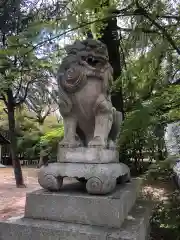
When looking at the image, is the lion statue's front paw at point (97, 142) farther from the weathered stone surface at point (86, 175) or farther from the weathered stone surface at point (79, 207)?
the weathered stone surface at point (79, 207)

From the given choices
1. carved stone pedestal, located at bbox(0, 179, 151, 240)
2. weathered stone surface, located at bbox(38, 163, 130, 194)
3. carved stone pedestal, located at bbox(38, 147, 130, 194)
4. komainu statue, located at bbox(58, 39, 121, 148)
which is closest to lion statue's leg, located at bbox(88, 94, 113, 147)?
komainu statue, located at bbox(58, 39, 121, 148)

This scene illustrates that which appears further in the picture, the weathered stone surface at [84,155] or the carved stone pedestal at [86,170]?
the weathered stone surface at [84,155]

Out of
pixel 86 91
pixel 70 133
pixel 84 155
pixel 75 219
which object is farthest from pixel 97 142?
pixel 75 219

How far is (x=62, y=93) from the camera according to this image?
2295 millimetres

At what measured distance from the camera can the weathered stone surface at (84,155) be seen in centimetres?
213

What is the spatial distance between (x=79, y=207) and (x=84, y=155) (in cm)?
41

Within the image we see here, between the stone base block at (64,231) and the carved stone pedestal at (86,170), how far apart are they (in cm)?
27

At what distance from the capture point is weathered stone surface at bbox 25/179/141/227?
1.88 meters

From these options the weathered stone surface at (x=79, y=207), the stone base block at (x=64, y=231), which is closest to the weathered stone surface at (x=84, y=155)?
the weathered stone surface at (x=79, y=207)

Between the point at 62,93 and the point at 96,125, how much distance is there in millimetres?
405

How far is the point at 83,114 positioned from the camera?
2.32 m

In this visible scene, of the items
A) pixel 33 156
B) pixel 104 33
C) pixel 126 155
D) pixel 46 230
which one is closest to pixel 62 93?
pixel 46 230

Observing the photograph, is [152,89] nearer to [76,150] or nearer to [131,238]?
[76,150]

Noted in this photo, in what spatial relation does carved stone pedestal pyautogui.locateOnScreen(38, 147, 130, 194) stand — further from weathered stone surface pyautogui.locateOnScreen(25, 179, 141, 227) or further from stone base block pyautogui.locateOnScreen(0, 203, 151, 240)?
stone base block pyautogui.locateOnScreen(0, 203, 151, 240)
